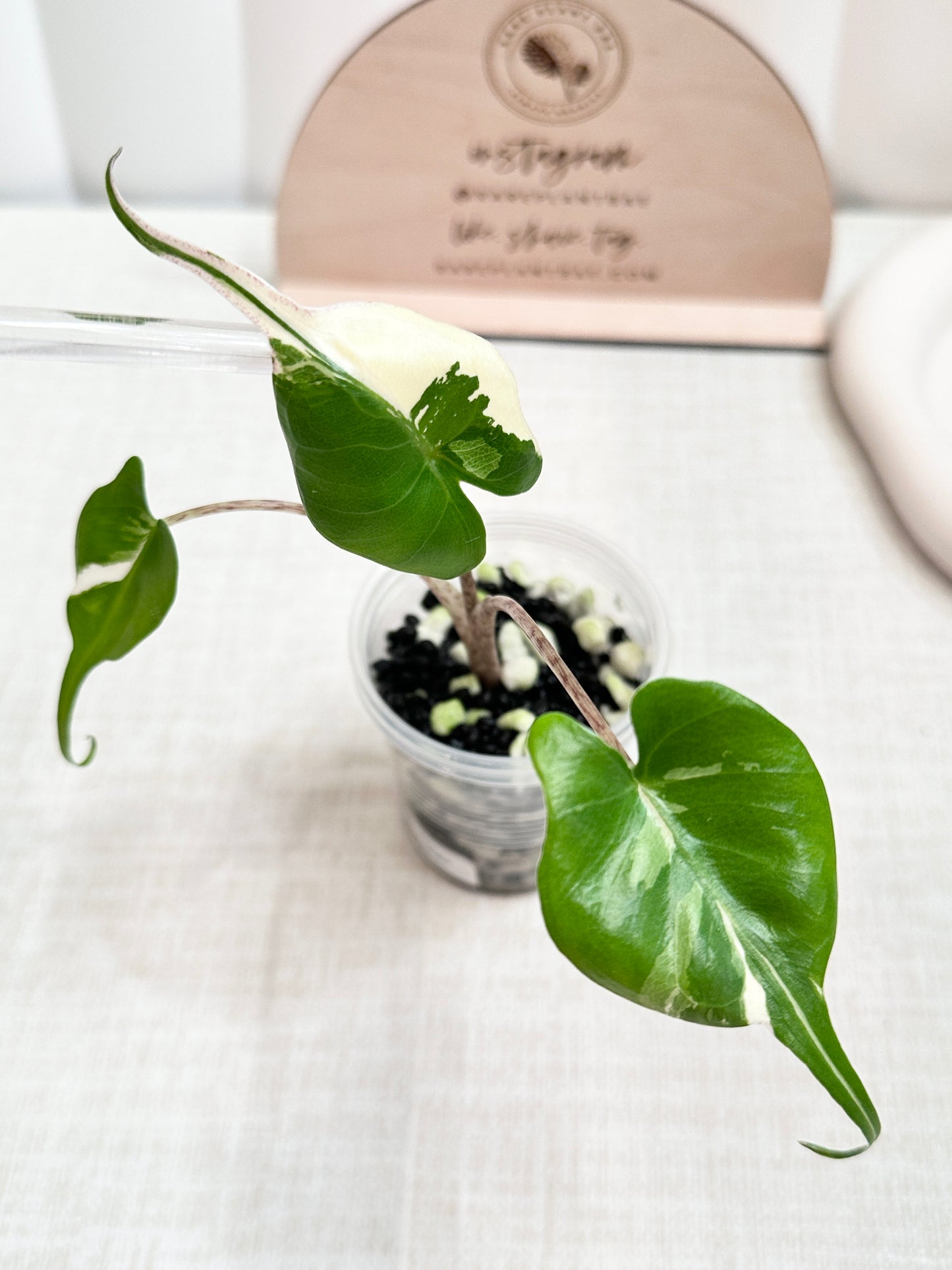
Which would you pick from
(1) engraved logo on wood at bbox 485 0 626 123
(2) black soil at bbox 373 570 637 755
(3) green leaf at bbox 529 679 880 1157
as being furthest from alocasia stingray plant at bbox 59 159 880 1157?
(1) engraved logo on wood at bbox 485 0 626 123

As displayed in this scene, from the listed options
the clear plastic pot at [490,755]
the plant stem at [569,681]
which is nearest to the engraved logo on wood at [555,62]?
the clear plastic pot at [490,755]

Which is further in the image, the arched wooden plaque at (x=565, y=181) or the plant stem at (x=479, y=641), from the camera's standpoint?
the arched wooden plaque at (x=565, y=181)

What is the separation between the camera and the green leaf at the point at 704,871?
0.26 metres

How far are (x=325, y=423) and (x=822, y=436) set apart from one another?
1.53ft

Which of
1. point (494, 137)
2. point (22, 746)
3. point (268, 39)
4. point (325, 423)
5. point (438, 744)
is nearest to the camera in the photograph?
point (325, 423)

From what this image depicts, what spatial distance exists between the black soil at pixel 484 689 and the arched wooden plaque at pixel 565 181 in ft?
0.96

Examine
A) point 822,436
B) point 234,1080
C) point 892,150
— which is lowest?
point 234,1080

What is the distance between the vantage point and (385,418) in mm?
260

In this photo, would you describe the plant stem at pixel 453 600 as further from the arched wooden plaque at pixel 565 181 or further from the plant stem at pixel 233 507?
the arched wooden plaque at pixel 565 181

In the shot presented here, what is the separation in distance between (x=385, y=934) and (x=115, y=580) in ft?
0.64

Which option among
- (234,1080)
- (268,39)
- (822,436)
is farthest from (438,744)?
(268,39)

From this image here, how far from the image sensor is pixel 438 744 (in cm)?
39

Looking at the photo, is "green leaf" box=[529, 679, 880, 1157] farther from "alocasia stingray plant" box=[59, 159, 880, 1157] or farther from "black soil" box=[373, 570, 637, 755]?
"black soil" box=[373, 570, 637, 755]

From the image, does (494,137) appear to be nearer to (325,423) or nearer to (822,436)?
(822,436)
